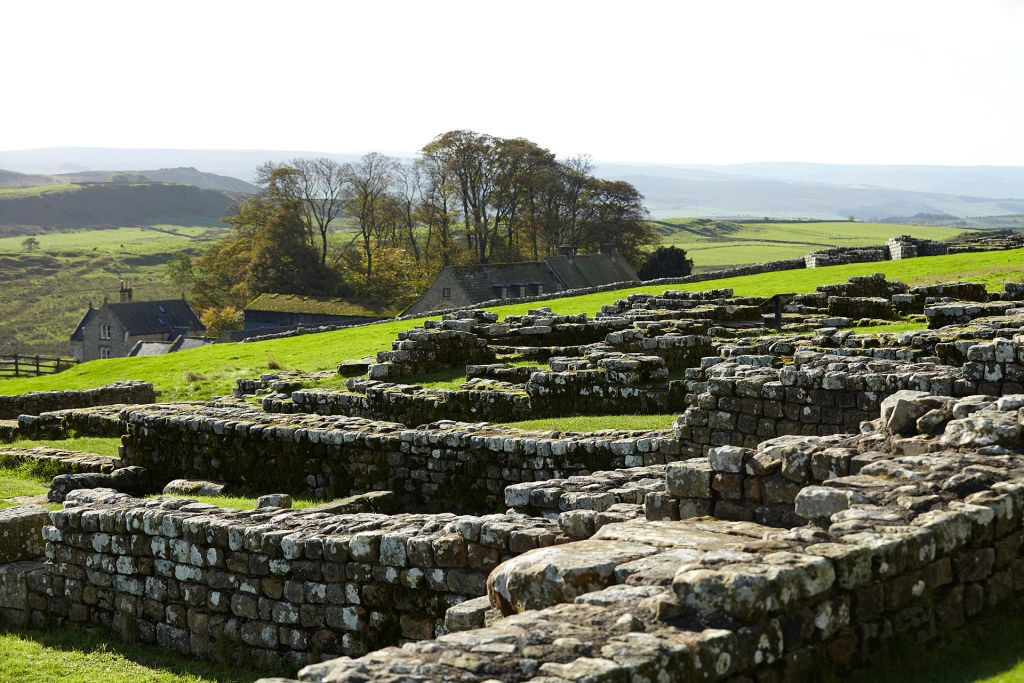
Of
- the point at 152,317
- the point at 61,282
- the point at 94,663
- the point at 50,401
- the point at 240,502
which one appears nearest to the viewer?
the point at 94,663

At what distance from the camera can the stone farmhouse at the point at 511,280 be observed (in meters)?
68.3

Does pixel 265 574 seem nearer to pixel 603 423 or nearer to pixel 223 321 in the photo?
pixel 603 423

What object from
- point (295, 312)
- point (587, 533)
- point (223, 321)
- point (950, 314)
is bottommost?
point (223, 321)

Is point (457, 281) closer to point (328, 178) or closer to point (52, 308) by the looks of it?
point (328, 178)

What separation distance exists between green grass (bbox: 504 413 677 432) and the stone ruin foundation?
1.25 m

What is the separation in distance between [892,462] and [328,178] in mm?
89631

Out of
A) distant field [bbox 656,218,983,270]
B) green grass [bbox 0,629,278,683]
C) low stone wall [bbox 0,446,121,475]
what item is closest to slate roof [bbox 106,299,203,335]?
distant field [bbox 656,218,983,270]

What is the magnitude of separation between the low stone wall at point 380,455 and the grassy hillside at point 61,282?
10433 cm

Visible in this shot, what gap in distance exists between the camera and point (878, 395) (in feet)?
44.4

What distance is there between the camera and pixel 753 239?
17662 cm

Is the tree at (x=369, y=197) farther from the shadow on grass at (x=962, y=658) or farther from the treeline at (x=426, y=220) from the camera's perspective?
the shadow on grass at (x=962, y=658)

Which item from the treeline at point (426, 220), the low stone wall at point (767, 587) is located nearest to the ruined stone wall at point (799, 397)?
the low stone wall at point (767, 587)

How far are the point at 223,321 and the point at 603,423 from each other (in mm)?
70077

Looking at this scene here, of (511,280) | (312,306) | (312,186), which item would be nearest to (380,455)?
(511,280)
